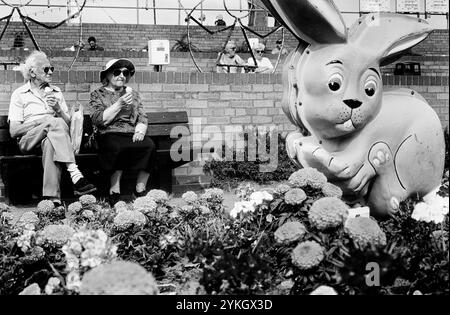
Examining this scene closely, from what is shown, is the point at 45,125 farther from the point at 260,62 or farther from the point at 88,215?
the point at 260,62

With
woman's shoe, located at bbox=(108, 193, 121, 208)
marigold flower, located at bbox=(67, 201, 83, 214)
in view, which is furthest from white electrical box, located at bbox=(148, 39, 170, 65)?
marigold flower, located at bbox=(67, 201, 83, 214)

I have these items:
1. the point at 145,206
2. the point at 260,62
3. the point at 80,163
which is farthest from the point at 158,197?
the point at 260,62

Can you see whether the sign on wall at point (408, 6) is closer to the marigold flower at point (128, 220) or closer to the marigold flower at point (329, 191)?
the marigold flower at point (329, 191)

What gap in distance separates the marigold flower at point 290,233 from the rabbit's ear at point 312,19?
1.31 m

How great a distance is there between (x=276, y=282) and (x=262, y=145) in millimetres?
4742

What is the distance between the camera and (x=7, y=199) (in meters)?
5.35

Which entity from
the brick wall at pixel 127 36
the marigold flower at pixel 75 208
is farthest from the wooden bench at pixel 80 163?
the brick wall at pixel 127 36

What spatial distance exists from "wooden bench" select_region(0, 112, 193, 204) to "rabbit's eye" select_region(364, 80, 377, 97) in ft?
9.13

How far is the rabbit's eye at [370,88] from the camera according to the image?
3.19 m

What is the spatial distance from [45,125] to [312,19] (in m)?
2.54
